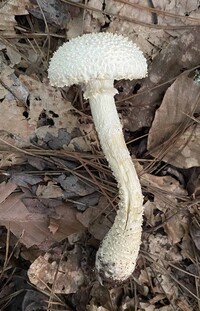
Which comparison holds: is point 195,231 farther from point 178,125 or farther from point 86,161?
point 86,161

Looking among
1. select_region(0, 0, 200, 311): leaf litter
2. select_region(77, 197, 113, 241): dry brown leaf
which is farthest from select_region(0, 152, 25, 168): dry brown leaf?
select_region(77, 197, 113, 241): dry brown leaf

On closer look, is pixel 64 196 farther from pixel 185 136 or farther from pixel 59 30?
pixel 59 30

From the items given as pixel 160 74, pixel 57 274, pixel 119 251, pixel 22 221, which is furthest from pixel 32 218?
pixel 160 74

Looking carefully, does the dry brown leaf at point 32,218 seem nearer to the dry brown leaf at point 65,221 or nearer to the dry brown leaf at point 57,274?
the dry brown leaf at point 65,221

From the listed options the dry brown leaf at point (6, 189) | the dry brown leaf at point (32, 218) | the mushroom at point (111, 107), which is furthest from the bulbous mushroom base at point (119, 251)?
the dry brown leaf at point (6, 189)

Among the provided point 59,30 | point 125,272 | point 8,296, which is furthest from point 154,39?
point 8,296

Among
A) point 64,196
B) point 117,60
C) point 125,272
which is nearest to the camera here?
point 117,60
